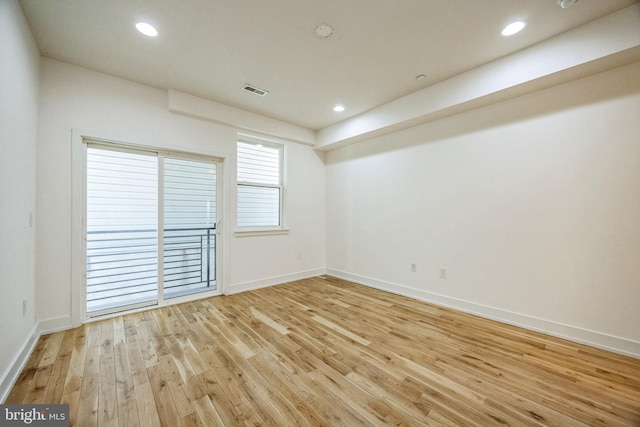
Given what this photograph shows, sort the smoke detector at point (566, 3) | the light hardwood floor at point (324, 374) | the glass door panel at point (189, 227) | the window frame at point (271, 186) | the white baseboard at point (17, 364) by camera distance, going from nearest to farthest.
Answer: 1. the light hardwood floor at point (324, 374)
2. the white baseboard at point (17, 364)
3. the smoke detector at point (566, 3)
4. the glass door panel at point (189, 227)
5. the window frame at point (271, 186)

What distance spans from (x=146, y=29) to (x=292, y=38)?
4.08 ft

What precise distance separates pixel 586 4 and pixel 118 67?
14.0 ft

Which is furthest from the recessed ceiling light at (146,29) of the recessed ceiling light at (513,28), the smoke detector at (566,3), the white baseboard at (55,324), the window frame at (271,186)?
the smoke detector at (566,3)

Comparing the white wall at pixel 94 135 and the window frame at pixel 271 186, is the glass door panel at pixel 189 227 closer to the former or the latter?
the white wall at pixel 94 135

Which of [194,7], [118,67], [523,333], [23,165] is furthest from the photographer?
[118,67]

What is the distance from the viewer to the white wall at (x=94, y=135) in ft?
8.18

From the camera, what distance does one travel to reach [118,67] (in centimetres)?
269

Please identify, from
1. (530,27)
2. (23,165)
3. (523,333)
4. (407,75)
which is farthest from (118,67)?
(523,333)

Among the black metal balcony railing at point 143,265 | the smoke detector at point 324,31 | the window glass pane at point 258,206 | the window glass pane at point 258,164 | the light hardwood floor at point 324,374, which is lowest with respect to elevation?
the light hardwood floor at point 324,374

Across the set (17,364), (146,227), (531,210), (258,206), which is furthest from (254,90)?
(531,210)

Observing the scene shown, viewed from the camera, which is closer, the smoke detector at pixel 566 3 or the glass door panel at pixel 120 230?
the smoke detector at pixel 566 3

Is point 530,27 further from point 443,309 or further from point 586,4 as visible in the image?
point 443,309

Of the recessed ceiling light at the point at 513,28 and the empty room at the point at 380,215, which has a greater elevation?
the recessed ceiling light at the point at 513,28

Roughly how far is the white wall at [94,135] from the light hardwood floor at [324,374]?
0.71m
